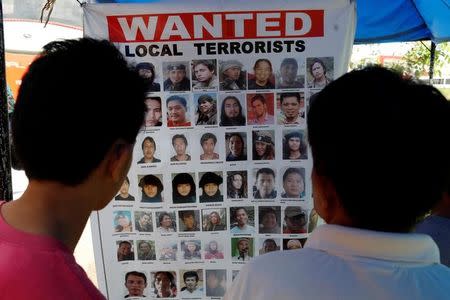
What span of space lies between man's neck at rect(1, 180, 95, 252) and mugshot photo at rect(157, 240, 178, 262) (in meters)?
1.25

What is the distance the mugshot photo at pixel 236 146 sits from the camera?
2.03 meters

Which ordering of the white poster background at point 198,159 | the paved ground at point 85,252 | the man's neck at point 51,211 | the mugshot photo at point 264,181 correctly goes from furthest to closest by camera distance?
→ the paved ground at point 85,252 < the mugshot photo at point 264,181 < the white poster background at point 198,159 < the man's neck at point 51,211

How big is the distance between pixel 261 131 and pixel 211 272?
27.4 inches

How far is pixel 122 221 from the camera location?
6.90 feet

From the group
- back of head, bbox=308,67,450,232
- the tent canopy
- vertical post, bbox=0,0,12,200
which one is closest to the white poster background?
vertical post, bbox=0,0,12,200

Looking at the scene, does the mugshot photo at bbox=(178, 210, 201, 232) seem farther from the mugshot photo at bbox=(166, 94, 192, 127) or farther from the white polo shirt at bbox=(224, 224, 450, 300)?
the white polo shirt at bbox=(224, 224, 450, 300)

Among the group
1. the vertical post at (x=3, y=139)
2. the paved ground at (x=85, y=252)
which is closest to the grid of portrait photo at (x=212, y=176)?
the vertical post at (x=3, y=139)

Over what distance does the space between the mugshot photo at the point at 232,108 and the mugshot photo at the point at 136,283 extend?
823mm

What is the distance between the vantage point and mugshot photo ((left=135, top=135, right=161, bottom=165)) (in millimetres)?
2053

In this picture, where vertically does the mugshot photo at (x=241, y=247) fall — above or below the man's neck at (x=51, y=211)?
below

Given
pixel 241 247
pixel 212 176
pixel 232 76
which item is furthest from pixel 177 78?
pixel 241 247

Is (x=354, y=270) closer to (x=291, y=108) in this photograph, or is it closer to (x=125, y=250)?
(x=291, y=108)

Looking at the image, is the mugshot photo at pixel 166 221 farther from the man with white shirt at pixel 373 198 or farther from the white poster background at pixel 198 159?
the man with white shirt at pixel 373 198

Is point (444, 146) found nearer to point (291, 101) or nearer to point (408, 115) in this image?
point (408, 115)
